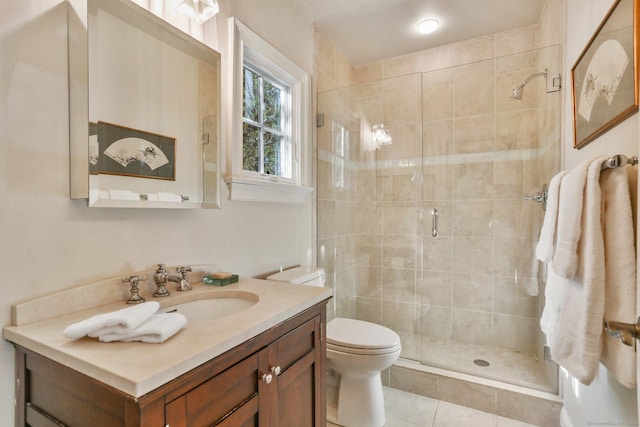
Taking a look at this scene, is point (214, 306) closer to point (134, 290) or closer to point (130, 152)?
point (134, 290)

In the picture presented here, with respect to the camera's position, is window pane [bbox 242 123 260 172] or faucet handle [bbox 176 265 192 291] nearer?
faucet handle [bbox 176 265 192 291]

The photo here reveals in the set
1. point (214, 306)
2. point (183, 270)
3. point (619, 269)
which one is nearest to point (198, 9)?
point (183, 270)

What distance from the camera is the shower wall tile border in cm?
175

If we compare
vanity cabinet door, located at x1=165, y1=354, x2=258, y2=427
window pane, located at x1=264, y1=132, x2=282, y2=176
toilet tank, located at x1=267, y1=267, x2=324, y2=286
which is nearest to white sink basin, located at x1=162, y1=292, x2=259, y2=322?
vanity cabinet door, located at x1=165, y1=354, x2=258, y2=427

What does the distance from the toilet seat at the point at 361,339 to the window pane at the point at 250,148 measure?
1073 millimetres

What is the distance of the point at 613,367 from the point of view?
900 millimetres

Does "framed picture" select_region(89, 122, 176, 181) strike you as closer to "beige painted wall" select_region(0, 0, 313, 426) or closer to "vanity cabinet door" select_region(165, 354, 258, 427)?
"beige painted wall" select_region(0, 0, 313, 426)

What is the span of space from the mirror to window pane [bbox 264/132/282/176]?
45 centimetres

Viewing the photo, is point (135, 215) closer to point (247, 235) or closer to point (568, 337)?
point (247, 235)

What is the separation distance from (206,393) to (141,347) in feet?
0.61

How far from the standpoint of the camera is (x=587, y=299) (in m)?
0.95

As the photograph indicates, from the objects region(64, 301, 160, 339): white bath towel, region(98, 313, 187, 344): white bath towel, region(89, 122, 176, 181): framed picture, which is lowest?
region(98, 313, 187, 344): white bath towel

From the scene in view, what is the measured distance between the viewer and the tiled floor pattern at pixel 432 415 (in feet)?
5.84

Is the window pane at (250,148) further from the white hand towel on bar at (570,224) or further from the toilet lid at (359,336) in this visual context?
the white hand towel on bar at (570,224)
